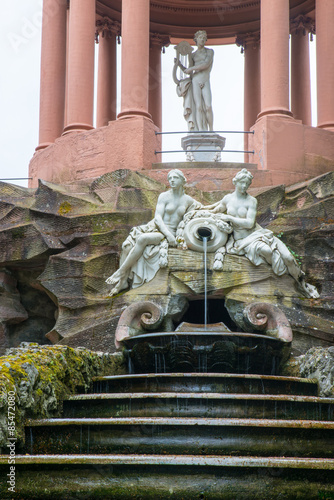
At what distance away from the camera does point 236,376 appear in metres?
11.9

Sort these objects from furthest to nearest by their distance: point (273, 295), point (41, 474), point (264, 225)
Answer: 1. point (264, 225)
2. point (273, 295)
3. point (41, 474)

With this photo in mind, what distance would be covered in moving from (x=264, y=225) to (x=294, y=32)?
13.6 meters

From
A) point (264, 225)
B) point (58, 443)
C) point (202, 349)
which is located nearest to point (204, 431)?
point (58, 443)

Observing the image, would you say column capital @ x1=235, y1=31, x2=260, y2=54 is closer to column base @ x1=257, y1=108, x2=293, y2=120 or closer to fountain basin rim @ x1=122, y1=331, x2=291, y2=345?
column base @ x1=257, y1=108, x2=293, y2=120

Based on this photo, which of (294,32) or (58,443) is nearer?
(58,443)

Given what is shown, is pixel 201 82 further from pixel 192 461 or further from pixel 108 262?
pixel 192 461

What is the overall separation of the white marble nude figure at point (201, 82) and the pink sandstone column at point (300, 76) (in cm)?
463

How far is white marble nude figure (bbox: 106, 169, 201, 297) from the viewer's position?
17234 millimetres

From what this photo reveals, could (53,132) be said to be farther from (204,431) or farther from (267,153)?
(204,431)

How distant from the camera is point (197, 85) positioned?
27.0 m

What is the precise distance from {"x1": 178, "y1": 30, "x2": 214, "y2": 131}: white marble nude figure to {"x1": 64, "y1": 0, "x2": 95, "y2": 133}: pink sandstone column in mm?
3638

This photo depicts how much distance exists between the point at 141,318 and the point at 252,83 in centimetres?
1797

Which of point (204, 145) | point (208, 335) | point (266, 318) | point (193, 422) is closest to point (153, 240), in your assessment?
point (266, 318)

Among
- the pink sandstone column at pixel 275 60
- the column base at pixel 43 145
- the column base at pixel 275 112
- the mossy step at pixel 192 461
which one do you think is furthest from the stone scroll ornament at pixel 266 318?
the column base at pixel 43 145
